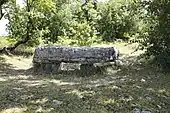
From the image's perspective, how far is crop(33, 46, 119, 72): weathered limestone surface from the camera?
44.9ft

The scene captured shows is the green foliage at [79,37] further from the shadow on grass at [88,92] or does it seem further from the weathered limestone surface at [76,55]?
the shadow on grass at [88,92]

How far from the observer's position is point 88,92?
371 inches

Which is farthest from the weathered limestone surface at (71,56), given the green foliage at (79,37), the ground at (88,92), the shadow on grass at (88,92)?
the green foliage at (79,37)

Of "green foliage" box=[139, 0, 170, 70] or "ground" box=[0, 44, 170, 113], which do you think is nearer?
"ground" box=[0, 44, 170, 113]

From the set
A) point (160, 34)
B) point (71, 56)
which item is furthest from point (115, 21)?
point (71, 56)

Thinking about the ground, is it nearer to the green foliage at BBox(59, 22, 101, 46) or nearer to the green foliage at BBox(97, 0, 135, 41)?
the green foliage at BBox(59, 22, 101, 46)

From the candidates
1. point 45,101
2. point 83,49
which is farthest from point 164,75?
point 45,101

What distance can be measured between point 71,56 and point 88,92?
14.9ft

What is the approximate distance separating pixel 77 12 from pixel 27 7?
9.35 m

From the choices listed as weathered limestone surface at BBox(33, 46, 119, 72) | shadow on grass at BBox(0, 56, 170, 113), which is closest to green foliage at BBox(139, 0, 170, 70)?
shadow on grass at BBox(0, 56, 170, 113)

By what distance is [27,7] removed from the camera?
19297 mm

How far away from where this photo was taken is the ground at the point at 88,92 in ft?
27.2

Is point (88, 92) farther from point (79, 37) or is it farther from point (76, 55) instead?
point (79, 37)

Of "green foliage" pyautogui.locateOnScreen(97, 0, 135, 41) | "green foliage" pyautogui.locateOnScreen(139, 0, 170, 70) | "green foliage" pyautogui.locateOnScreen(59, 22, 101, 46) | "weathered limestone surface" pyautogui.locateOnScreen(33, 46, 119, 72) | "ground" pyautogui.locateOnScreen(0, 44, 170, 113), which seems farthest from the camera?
"green foliage" pyautogui.locateOnScreen(97, 0, 135, 41)
